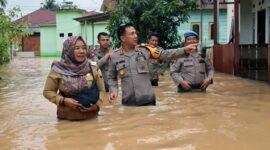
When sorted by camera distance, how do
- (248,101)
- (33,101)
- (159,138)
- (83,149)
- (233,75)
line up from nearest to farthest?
(83,149), (159,138), (248,101), (33,101), (233,75)

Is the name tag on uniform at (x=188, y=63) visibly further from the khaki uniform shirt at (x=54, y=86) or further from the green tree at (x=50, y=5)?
the green tree at (x=50, y=5)

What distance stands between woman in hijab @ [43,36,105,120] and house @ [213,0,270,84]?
6.70m

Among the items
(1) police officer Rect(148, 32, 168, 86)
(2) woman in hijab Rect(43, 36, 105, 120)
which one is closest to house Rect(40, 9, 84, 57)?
(1) police officer Rect(148, 32, 168, 86)

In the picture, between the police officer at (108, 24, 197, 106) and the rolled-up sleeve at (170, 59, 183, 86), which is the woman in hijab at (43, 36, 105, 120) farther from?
the rolled-up sleeve at (170, 59, 183, 86)

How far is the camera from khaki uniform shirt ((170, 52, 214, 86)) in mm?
9250

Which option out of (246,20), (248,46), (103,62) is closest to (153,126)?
(103,62)

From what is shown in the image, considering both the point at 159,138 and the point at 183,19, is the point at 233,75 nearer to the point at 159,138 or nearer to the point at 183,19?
the point at 183,19

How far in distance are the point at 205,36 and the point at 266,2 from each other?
57.9 feet

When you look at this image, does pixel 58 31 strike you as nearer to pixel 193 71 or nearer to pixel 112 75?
pixel 193 71

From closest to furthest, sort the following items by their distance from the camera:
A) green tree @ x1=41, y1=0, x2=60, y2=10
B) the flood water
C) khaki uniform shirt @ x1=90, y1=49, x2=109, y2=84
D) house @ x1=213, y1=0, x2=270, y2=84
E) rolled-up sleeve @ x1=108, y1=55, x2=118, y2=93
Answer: the flood water → rolled-up sleeve @ x1=108, y1=55, x2=118, y2=93 → khaki uniform shirt @ x1=90, y1=49, x2=109, y2=84 → house @ x1=213, y1=0, x2=270, y2=84 → green tree @ x1=41, y1=0, x2=60, y2=10

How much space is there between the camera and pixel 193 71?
9250mm

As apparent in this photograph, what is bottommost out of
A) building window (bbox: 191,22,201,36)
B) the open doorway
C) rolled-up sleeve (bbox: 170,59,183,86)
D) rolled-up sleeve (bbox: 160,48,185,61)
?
rolled-up sleeve (bbox: 170,59,183,86)

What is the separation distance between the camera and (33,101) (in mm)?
9625

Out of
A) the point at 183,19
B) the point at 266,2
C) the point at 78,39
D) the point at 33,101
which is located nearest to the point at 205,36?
the point at 183,19
